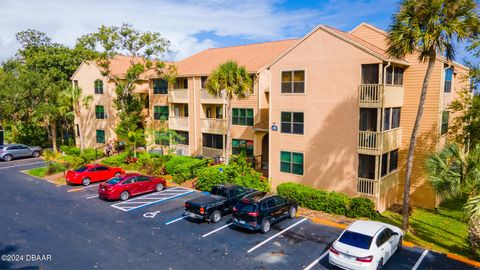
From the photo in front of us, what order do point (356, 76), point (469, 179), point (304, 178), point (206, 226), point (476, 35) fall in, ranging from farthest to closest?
point (304, 178)
point (356, 76)
point (206, 226)
point (476, 35)
point (469, 179)

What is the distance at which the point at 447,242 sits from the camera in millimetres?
16312

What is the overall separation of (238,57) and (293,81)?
1061cm

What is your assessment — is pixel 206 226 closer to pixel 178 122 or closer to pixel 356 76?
pixel 356 76

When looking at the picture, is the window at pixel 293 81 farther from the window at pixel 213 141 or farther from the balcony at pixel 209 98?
the window at pixel 213 141

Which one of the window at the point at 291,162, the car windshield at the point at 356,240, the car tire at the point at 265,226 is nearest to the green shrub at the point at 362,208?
the window at the point at 291,162

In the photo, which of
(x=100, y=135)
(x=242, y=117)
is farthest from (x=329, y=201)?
(x=100, y=135)

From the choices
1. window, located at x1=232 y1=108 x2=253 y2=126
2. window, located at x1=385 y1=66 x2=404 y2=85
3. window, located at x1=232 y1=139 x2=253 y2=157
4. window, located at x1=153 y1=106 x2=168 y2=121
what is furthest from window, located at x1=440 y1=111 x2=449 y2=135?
window, located at x1=153 y1=106 x2=168 y2=121

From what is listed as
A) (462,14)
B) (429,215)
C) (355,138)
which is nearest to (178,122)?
(355,138)

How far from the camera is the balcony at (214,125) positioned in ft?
98.9

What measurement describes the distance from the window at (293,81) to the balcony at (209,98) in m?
7.91

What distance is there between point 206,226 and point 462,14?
16052 millimetres

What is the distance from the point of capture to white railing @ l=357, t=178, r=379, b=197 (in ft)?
65.6

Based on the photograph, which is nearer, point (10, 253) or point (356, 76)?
point (10, 253)

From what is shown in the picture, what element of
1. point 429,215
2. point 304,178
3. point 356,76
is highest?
point 356,76
